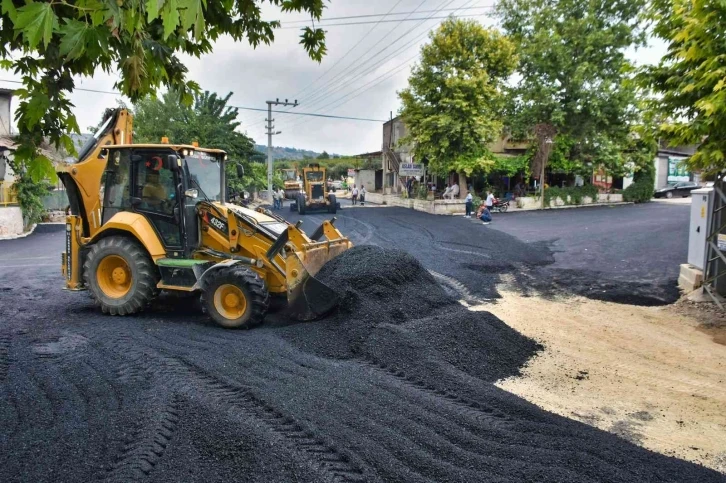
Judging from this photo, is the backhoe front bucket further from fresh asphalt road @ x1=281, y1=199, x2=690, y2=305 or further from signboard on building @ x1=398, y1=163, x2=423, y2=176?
signboard on building @ x1=398, y1=163, x2=423, y2=176

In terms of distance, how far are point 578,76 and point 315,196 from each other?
13.8m

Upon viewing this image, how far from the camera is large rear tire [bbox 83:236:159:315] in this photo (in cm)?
717

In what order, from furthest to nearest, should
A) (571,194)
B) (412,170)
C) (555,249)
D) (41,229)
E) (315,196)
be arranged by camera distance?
(412,170), (571,194), (315,196), (41,229), (555,249)

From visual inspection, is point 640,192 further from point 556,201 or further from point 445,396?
point 445,396

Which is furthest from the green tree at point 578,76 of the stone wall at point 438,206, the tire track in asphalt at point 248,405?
the tire track in asphalt at point 248,405

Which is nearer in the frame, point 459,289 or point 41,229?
point 459,289

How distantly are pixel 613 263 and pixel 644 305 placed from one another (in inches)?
130

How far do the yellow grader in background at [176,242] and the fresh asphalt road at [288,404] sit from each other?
375 mm

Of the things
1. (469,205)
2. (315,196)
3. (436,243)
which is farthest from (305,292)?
(315,196)

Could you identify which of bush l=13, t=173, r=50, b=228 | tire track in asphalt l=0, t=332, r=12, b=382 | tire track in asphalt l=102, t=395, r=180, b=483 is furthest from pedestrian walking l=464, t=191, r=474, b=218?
tire track in asphalt l=102, t=395, r=180, b=483

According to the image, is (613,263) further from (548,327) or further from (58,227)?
(58,227)

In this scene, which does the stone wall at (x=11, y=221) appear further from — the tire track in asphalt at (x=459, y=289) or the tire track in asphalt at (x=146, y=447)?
the tire track in asphalt at (x=146, y=447)

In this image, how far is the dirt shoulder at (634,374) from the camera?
4379mm

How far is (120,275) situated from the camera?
295 inches
